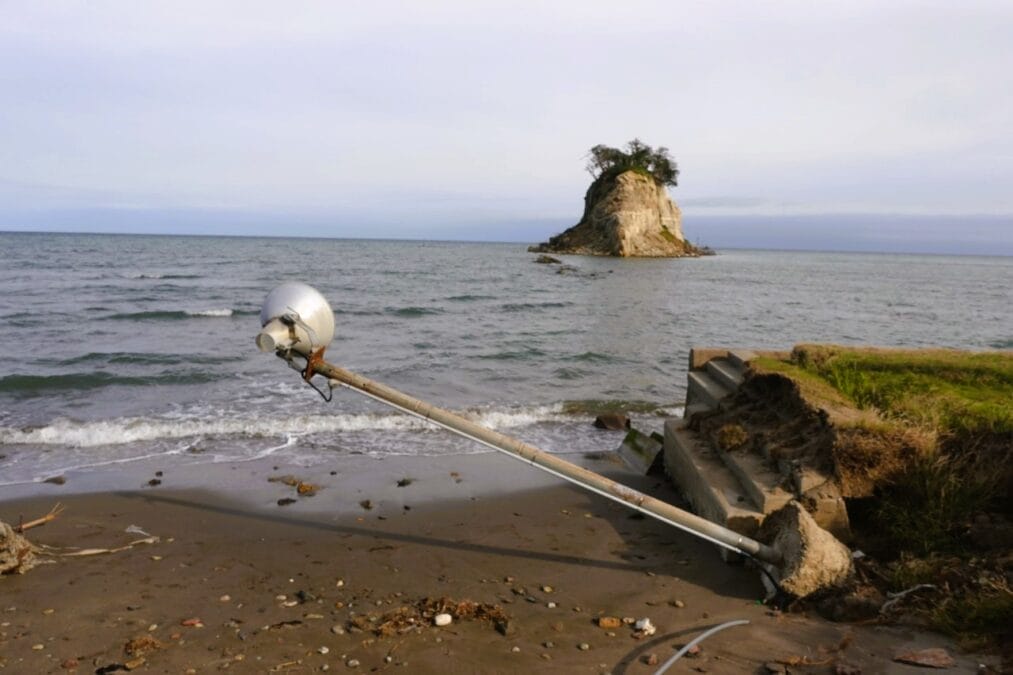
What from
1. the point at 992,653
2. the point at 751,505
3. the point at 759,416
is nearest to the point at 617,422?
the point at 759,416

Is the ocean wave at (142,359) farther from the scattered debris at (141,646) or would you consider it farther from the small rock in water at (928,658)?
the small rock in water at (928,658)

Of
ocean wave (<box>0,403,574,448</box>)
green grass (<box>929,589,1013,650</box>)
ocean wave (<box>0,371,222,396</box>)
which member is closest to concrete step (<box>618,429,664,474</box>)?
ocean wave (<box>0,403,574,448</box>)

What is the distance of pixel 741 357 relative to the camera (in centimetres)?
856

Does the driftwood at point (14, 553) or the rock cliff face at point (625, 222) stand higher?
the rock cliff face at point (625, 222)

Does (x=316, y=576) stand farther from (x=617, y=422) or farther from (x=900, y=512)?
(x=617, y=422)

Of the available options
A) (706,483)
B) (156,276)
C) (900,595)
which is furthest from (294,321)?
(156,276)

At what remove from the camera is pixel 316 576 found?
556cm

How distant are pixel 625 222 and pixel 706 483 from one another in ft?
243

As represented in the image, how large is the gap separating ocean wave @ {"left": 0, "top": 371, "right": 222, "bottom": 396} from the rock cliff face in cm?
6695

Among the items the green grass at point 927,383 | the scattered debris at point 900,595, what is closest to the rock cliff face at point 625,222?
the green grass at point 927,383

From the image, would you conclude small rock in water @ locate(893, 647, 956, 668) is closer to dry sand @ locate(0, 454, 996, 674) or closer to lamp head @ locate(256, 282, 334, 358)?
dry sand @ locate(0, 454, 996, 674)

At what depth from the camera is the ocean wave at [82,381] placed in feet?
42.4

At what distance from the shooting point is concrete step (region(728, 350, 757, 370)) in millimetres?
8312

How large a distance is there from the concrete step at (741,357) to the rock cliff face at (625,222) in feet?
228
